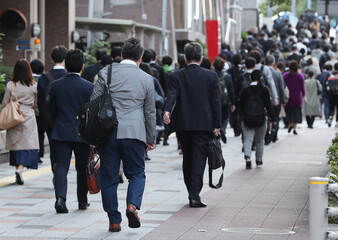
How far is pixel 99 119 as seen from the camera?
845 cm

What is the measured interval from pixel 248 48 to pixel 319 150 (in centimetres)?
1087

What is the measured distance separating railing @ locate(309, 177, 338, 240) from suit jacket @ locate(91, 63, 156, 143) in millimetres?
2883

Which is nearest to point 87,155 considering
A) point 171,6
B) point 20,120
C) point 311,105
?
point 20,120

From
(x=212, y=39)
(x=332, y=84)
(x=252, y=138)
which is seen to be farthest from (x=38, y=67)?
(x=212, y=39)

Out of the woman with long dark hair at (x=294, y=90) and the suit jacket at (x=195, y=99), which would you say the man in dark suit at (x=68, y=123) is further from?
the woman with long dark hair at (x=294, y=90)

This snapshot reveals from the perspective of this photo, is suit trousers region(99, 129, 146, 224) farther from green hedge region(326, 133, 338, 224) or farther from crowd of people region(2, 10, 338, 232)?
green hedge region(326, 133, 338, 224)

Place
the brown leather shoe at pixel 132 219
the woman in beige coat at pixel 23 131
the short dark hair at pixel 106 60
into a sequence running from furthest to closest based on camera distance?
1. the short dark hair at pixel 106 60
2. the woman in beige coat at pixel 23 131
3. the brown leather shoe at pixel 132 219

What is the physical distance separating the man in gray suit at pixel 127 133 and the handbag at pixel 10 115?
3.70 metres

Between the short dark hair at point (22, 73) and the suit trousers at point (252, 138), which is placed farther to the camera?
the suit trousers at point (252, 138)

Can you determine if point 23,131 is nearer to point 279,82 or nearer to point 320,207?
point 320,207

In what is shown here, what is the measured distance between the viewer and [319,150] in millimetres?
18562

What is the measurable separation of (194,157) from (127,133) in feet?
6.82

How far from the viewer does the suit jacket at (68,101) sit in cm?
Answer: 984

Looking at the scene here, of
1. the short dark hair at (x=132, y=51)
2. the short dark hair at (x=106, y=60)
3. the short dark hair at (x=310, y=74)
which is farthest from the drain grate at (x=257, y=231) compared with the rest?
the short dark hair at (x=310, y=74)
